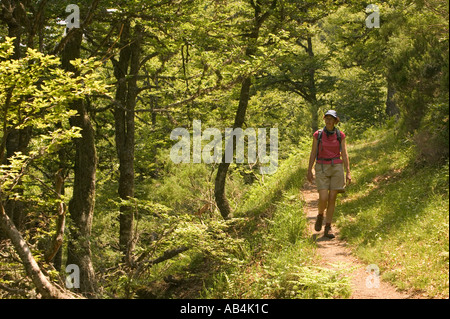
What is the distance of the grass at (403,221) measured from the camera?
5855 mm

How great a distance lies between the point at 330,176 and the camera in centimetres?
803

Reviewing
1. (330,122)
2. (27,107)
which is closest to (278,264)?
(330,122)

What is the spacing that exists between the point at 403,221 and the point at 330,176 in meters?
1.33

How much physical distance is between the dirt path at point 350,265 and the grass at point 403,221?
0.43ft

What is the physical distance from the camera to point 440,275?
5.51 m

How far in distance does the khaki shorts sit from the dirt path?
93 cm

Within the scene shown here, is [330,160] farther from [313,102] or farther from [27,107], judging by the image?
[313,102]

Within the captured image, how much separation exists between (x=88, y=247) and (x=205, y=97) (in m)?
6.56

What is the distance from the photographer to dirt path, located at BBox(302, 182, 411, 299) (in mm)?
5895

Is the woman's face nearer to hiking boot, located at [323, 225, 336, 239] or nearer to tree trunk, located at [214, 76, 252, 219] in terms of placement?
hiking boot, located at [323, 225, 336, 239]

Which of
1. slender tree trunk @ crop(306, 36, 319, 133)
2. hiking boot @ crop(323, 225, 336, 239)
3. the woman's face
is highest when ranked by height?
slender tree trunk @ crop(306, 36, 319, 133)

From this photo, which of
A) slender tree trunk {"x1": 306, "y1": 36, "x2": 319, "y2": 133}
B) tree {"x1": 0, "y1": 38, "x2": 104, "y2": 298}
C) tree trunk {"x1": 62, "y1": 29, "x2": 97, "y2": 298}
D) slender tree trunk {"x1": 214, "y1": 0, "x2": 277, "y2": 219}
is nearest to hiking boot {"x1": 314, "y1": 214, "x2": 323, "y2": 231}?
tree {"x1": 0, "y1": 38, "x2": 104, "y2": 298}

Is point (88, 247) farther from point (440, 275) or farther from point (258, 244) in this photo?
point (440, 275)
